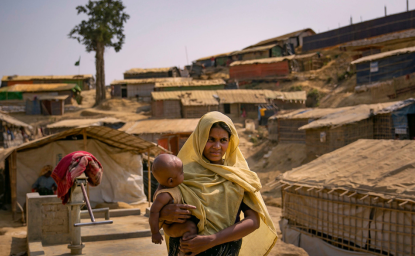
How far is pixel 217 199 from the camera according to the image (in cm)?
206

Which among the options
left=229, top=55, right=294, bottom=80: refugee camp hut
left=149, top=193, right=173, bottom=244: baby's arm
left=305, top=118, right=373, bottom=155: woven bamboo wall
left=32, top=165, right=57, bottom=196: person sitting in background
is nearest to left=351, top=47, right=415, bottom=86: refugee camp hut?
left=305, top=118, right=373, bottom=155: woven bamboo wall

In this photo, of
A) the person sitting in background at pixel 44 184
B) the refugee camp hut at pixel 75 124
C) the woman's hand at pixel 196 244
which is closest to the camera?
the woman's hand at pixel 196 244

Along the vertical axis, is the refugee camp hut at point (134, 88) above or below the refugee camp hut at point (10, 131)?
above

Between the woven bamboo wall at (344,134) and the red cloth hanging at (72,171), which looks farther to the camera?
the woven bamboo wall at (344,134)

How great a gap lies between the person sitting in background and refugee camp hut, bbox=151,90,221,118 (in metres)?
16.0

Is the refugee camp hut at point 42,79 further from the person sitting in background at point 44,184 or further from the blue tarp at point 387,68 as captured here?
the person sitting in background at point 44,184

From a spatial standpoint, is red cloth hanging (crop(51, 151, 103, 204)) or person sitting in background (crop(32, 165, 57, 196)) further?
person sitting in background (crop(32, 165, 57, 196))

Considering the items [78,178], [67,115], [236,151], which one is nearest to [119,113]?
[67,115]

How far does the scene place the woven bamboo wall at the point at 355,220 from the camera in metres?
6.40

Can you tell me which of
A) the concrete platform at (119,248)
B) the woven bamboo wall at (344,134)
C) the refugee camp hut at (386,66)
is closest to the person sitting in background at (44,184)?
the concrete platform at (119,248)

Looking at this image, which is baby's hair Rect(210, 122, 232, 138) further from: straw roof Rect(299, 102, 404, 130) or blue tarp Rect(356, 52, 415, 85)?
blue tarp Rect(356, 52, 415, 85)

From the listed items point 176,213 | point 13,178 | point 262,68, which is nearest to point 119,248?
point 176,213

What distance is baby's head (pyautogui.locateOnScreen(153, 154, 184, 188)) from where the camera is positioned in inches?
78.0

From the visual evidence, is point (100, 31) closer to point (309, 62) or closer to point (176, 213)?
point (309, 62)
